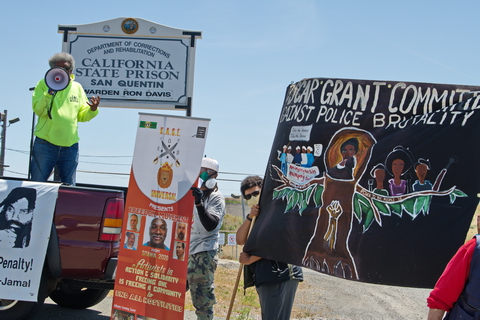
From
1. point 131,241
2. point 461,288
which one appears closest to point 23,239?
point 131,241

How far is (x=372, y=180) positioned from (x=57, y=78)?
3.62 metres

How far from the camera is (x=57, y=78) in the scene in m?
5.66

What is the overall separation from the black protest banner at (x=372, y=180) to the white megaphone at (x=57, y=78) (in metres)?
2.61

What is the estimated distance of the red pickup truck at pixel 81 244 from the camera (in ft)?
15.6

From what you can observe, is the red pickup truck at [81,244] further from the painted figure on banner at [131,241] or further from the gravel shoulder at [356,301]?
the gravel shoulder at [356,301]

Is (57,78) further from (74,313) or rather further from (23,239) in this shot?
(74,313)

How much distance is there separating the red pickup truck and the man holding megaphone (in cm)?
106

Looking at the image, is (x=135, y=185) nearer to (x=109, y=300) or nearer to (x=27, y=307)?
(x=27, y=307)

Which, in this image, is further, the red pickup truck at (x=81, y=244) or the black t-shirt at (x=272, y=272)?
the red pickup truck at (x=81, y=244)

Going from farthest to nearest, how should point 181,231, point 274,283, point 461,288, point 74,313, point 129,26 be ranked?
point 129,26
point 74,313
point 181,231
point 274,283
point 461,288

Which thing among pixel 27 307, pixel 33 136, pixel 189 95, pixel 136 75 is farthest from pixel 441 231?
pixel 136 75

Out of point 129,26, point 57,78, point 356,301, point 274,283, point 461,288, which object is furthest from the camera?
point 356,301

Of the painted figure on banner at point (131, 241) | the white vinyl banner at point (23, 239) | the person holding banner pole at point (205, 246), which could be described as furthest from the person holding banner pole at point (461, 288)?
the white vinyl banner at point (23, 239)

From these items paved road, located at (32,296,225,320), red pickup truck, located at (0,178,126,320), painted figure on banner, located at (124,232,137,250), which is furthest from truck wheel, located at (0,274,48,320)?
paved road, located at (32,296,225,320)
